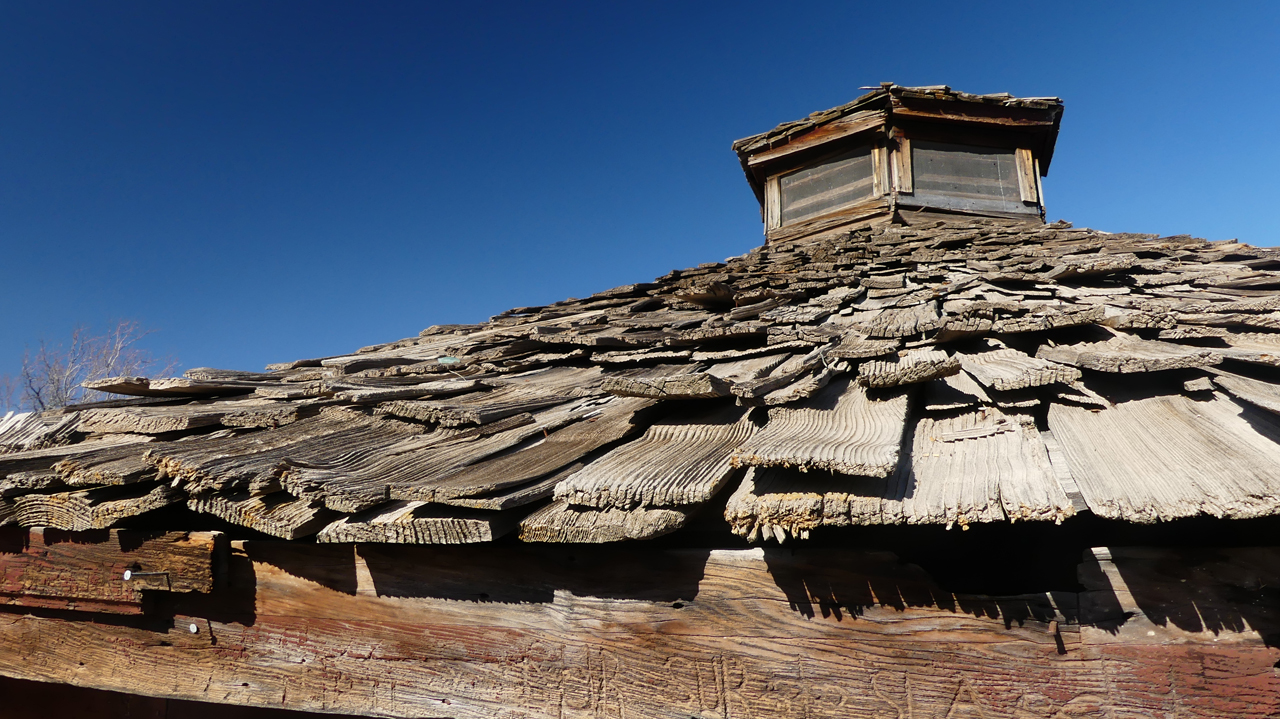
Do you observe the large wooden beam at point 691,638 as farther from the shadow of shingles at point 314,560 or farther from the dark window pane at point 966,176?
→ the dark window pane at point 966,176

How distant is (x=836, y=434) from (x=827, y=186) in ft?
17.6

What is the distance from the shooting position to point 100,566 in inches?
95.5

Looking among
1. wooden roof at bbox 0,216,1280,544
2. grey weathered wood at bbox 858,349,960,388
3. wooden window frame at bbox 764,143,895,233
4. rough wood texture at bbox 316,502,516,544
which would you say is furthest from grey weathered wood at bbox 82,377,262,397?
wooden window frame at bbox 764,143,895,233

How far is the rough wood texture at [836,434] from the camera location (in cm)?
145

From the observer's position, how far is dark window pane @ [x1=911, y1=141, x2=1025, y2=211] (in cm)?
603

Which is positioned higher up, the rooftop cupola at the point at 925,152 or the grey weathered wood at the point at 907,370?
the rooftop cupola at the point at 925,152

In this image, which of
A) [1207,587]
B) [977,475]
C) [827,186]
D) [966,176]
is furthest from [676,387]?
[966,176]

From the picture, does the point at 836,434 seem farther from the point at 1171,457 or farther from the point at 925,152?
the point at 925,152

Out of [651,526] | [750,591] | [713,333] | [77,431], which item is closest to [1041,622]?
[750,591]

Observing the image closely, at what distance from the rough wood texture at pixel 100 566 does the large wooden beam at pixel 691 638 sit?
0.38 feet

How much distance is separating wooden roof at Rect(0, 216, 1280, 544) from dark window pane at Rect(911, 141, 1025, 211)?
2354 millimetres

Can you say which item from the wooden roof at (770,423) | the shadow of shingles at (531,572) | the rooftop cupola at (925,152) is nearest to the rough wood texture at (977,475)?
the wooden roof at (770,423)

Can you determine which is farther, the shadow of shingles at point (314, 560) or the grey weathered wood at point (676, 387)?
the shadow of shingles at point (314, 560)

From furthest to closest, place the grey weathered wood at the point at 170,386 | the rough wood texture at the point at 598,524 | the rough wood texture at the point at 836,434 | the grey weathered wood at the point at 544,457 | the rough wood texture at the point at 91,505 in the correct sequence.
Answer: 1. the grey weathered wood at the point at 170,386
2. the rough wood texture at the point at 91,505
3. the grey weathered wood at the point at 544,457
4. the rough wood texture at the point at 598,524
5. the rough wood texture at the point at 836,434
